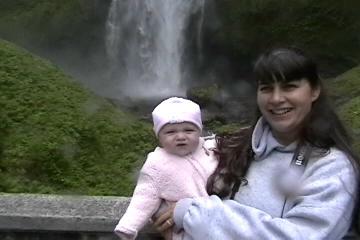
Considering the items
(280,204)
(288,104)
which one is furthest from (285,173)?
(288,104)

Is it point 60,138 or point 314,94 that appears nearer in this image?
point 314,94

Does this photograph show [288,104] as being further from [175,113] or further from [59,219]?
[59,219]

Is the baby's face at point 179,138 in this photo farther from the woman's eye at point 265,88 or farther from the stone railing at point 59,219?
the stone railing at point 59,219

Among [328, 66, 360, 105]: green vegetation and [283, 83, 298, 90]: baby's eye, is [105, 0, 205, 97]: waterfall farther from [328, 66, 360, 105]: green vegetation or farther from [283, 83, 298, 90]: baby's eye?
[283, 83, 298, 90]: baby's eye

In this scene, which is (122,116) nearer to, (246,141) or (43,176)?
(43,176)

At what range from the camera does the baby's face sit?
2600 mm

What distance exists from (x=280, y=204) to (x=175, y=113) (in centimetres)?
52

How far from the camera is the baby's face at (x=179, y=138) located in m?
2.60

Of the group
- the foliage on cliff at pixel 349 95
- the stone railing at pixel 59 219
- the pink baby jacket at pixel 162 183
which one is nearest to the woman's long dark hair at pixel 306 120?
the pink baby jacket at pixel 162 183

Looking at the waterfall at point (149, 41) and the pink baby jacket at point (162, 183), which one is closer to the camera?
the pink baby jacket at point (162, 183)

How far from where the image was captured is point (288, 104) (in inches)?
91.5

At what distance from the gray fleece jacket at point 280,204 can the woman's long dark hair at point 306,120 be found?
35 millimetres

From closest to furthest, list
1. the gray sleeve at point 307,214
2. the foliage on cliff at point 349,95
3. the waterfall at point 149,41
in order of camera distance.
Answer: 1. the gray sleeve at point 307,214
2. the foliage on cliff at point 349,95
3. the waterfall at point 149,41

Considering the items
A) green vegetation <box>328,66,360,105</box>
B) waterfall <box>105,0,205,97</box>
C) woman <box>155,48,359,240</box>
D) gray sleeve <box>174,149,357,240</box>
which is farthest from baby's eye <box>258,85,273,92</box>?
waterfall <box>105,0,205,97</box>
